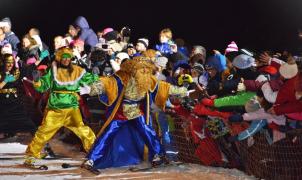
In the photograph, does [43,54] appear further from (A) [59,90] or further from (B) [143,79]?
(B) [143,79]

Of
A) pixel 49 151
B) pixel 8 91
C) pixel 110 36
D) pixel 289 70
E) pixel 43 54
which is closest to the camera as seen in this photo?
pixel 289 70

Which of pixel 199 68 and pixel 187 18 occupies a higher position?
pixel 187 18

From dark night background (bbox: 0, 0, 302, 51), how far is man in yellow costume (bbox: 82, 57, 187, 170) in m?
3.11

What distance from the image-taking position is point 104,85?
6375 mm

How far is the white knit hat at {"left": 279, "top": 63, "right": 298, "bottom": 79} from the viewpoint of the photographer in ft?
16.2

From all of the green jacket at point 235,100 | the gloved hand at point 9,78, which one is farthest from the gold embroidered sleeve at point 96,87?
the gloved hand at point 9,78

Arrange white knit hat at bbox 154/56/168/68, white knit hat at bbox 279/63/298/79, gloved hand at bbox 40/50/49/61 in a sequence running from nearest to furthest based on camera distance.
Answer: white knit hat at bbox 279/63/298/79
white knit hat at bbox 154/56/168/68
gloved hand at bbox 40/50/49/61

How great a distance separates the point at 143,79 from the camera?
6418 mm

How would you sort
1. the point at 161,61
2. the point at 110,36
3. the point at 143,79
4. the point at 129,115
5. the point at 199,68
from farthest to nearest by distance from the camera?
1. the point at 110,36
2. the point at 161,61
3. the point at 199,68
4. the point at 129,115
5. the point at 143,79

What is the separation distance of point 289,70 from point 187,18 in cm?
791

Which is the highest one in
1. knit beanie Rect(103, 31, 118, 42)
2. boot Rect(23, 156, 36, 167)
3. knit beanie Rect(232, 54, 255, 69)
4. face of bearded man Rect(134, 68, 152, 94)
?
knit beanie Rect(103, 31, 118, 42)

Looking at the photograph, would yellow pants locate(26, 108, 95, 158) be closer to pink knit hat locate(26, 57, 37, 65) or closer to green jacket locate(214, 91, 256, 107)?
green jacket locate(214, 91, 256, 107)

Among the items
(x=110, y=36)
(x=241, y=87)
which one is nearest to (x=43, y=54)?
(x=110, y=36)

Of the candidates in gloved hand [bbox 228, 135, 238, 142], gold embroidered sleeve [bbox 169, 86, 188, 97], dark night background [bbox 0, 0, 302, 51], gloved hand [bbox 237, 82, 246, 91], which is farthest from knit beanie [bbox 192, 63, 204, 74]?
dark night background [bbox 0, 0, 302, 51]
